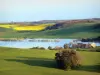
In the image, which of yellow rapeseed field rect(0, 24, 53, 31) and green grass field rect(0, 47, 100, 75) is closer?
green grass field rect(0, 47, 100, 75)

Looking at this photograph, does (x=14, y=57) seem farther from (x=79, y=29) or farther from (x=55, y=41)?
(x=79, y=29)

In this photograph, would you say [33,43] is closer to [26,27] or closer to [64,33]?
[26,27]

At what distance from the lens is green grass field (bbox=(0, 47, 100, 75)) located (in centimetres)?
527

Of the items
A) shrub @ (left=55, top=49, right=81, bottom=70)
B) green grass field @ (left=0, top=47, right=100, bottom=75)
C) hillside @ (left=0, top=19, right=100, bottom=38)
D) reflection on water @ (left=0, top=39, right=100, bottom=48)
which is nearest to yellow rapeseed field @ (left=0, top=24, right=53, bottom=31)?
hillside @ (left=0, top=19, right=100, bottom=38)

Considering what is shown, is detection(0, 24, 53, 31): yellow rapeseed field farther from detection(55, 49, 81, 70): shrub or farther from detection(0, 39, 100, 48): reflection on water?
detection(55, 49, 81, 70): shrub

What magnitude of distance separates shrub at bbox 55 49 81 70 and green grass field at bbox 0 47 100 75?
A: 123 millimetres

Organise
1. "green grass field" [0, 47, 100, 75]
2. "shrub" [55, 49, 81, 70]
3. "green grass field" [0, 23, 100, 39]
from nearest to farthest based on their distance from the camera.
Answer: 1. "green grass field" [0, 47, 100, 75]
2. "shrub" [55, 49, 81, 70]
3. "green grass field" [0, 23, 100, 39]

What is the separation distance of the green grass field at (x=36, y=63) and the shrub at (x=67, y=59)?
12 cm

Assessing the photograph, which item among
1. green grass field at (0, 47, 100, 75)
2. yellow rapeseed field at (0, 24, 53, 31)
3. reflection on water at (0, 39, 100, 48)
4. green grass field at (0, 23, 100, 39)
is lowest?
green grass field at (0, 47, 100, 75)

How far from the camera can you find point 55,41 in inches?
272

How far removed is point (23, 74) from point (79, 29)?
2263 millimetres

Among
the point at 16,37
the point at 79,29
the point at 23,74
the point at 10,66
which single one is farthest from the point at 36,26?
the point at 23,74

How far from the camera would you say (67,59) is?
5.72 meters

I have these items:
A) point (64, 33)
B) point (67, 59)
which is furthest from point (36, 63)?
point (64, 33)
